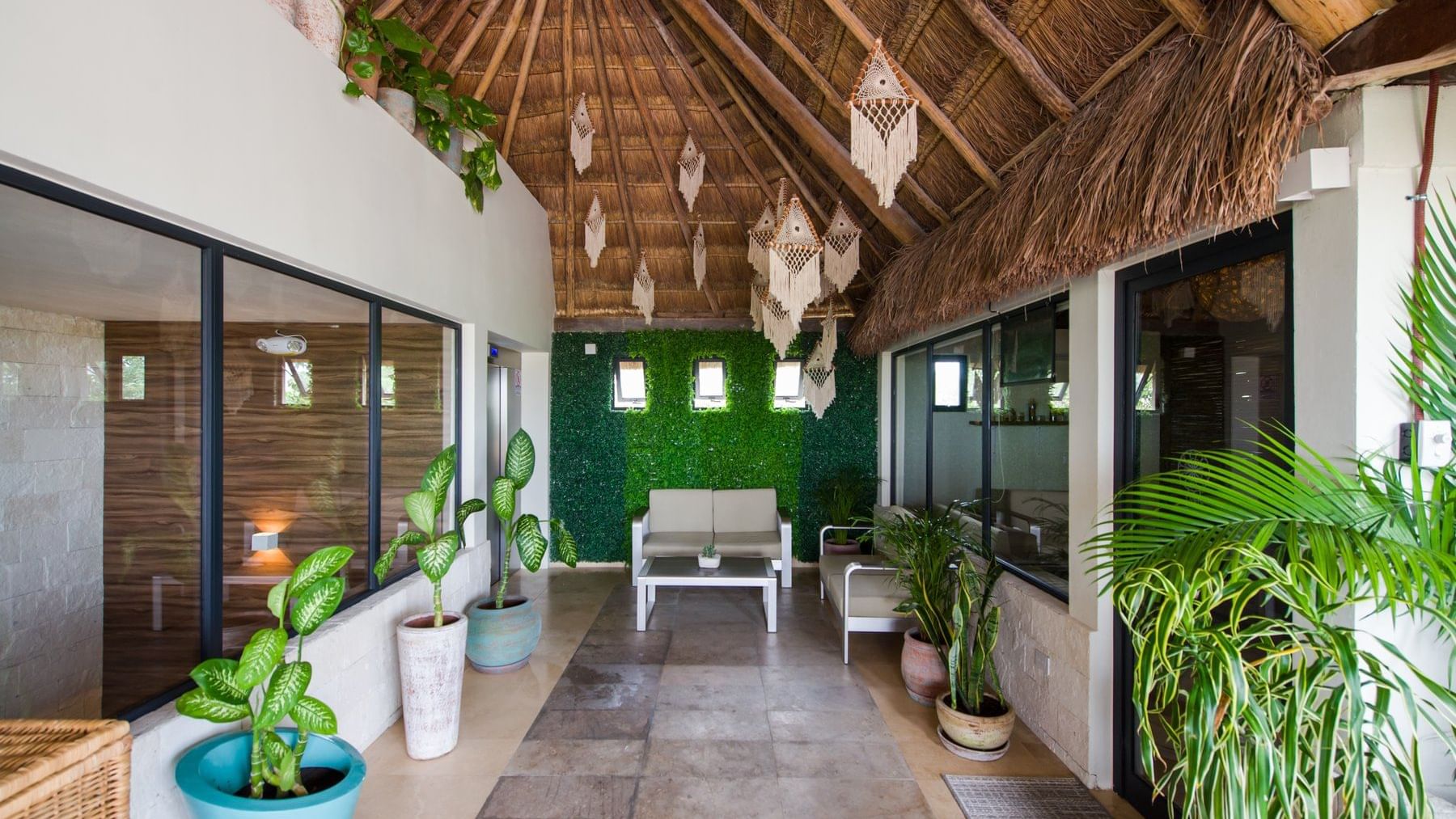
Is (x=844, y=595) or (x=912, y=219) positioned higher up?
(x=912, y=219)

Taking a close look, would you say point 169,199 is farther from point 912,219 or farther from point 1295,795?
point 912,219

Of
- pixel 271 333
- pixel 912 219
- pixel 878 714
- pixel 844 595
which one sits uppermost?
pixel 912 219

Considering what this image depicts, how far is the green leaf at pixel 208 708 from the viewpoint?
1987 mm

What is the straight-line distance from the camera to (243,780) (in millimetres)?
2240

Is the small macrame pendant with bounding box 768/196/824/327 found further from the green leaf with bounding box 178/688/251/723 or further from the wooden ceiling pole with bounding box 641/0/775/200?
the green leaf with bounding box 178/688/251/723

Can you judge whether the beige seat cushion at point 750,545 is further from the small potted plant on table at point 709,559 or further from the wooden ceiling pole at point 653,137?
the wooden ceiling pole at point 653,137

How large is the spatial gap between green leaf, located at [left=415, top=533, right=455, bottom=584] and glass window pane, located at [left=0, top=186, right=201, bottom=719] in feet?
2.85

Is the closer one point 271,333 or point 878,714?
point 271,333

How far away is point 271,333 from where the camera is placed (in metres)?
2.90

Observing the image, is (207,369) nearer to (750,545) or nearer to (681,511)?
(750,545)

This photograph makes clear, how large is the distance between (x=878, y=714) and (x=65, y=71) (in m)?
4.22

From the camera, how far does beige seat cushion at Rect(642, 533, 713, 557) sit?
20.9 ft

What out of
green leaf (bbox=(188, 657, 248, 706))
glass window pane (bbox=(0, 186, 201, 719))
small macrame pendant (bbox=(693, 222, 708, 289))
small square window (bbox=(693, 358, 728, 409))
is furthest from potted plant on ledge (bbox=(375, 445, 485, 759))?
small square window (bbox=(693, 358, 728, 409))

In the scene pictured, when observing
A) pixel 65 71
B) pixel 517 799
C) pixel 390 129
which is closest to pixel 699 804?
pixel 517 799
